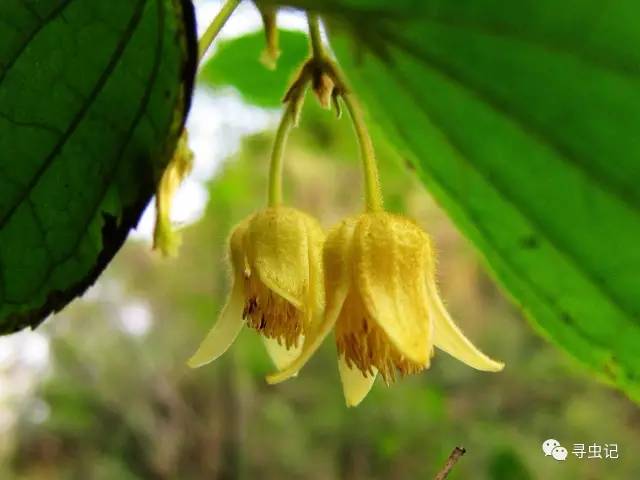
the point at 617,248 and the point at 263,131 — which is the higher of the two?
the point at 263,131

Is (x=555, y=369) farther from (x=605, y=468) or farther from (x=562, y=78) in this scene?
(x=562, y=78)

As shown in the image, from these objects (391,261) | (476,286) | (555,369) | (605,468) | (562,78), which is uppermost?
(562,78)

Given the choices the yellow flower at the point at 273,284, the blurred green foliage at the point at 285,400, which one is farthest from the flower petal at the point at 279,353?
the blurred green foliage at the point at 285,400

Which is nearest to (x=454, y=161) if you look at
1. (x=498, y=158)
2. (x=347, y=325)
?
(x=498, y=158)

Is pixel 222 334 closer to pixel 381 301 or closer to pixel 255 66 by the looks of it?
pixel 381 301

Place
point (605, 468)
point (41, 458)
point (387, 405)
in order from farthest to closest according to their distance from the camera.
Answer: point (41, 458)
point (605, 468)
point (387, 405)

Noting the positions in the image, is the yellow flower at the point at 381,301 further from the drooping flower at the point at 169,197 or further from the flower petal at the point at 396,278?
the drooping flower at the point at 169,197
